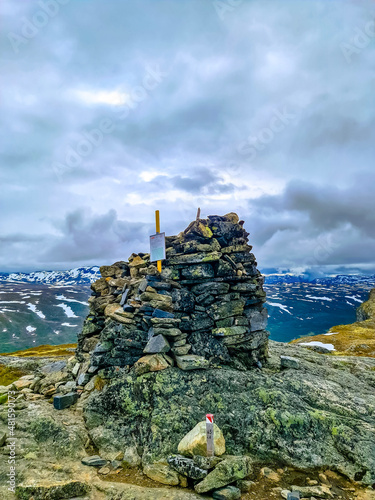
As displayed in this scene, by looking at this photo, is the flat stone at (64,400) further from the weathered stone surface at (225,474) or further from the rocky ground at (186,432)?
the weathered stone surface at (225,474)

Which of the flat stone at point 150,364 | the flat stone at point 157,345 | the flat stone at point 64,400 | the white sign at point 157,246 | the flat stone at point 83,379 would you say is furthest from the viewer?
the white sign at point 157,246

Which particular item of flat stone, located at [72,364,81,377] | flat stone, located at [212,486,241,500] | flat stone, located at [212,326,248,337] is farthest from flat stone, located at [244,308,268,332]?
flat stone, located at [72,364,81,377]

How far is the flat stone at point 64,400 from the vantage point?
45.0 feet

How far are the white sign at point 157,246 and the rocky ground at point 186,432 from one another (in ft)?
21.8

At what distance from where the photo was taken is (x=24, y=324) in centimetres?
18862

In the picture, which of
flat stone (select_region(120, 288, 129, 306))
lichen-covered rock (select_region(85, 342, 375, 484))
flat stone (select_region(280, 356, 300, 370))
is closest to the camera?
lichen-covered rock (select_region(85, 342, 375, 484))

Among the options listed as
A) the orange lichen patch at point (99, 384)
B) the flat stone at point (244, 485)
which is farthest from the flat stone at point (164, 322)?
the flat stone at point (244, 485)

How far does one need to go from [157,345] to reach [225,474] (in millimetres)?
6449

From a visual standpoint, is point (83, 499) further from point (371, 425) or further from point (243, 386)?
point (371, 425)

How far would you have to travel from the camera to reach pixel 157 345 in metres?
14.6

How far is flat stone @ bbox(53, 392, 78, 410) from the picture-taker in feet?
45.0

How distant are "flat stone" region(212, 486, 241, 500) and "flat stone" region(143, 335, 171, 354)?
257 inches

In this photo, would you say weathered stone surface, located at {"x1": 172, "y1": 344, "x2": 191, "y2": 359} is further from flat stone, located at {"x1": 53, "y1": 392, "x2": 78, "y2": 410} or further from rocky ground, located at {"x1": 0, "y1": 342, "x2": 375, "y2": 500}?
flat stone, located at {"x1": 53, "y1": 392, "x2": 78, "y2": 410}

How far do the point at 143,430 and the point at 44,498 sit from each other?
14.6ft
